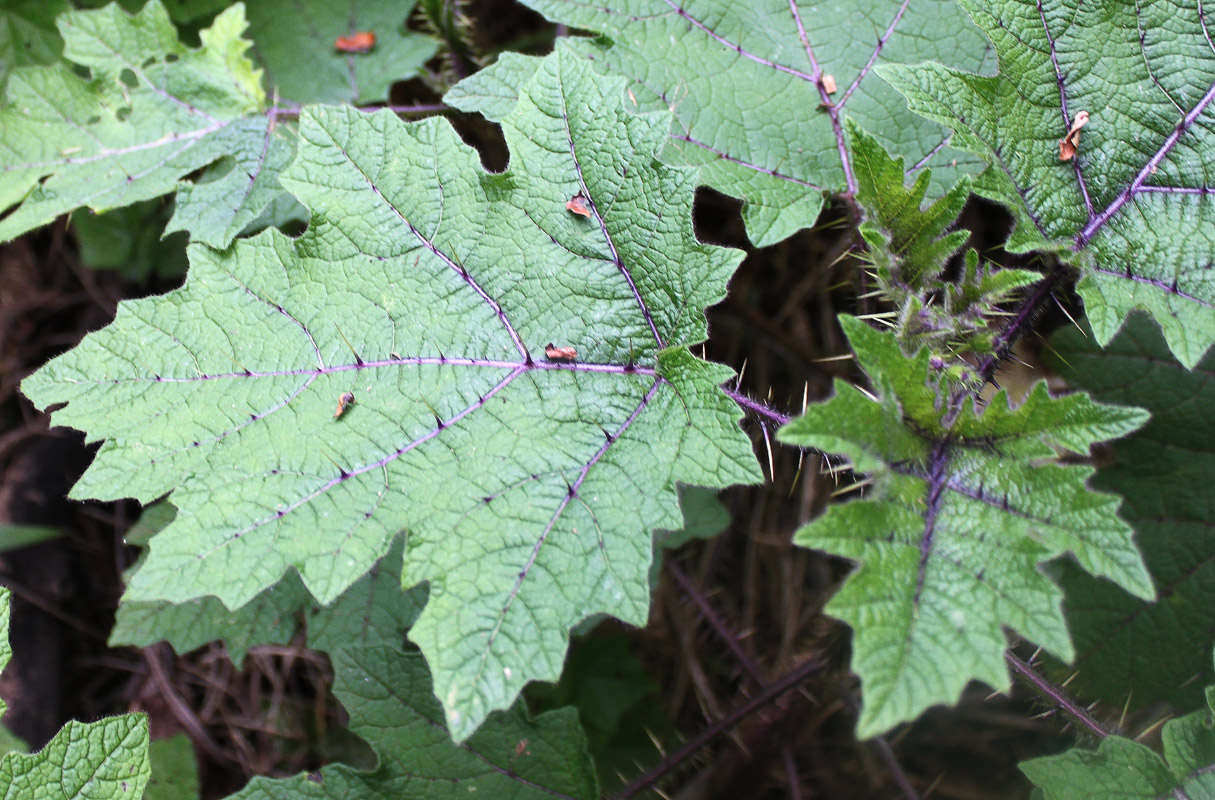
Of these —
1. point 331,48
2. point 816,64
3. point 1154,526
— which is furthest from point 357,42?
point 1154,526

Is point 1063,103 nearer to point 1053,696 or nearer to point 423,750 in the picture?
point 1053,696

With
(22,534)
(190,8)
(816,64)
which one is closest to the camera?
(816,64)

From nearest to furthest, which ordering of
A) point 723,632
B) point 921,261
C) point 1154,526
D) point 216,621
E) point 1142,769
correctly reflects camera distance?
1. point 1142,769
2. point 921,261
3. point 216,621
4. point 1154,526
5. point 723,632

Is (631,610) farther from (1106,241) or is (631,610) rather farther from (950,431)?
(1106,241)

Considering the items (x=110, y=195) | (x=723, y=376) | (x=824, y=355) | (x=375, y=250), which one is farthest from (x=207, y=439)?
(x=824, y=355)

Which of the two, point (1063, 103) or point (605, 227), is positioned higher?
point (1063, 103)

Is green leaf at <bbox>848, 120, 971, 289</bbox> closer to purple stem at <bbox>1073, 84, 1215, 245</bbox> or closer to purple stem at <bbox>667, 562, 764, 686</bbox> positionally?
purple stem at <bbox>1073, 84, 1215, 245</bbox>

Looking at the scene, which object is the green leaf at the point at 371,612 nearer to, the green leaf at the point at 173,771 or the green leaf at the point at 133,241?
the green leaf at the point at 173,771
